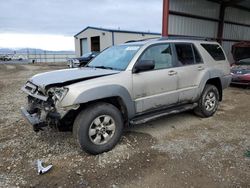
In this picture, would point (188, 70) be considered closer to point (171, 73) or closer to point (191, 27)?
point (171, 73)

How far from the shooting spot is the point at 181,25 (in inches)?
435

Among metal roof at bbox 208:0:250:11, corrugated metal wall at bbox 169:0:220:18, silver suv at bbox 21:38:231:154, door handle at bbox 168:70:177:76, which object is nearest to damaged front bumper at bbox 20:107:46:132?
silver suv at bbox 21:38:231:154

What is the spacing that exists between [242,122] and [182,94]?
1693mm

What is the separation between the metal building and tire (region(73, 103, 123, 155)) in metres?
7.36

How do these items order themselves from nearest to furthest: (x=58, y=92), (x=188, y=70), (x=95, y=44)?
(x=58, y=92) → (x=188, y=70) → (x=95, y=44)

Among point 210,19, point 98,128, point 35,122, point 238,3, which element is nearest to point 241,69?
point 210,19

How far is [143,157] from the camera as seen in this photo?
11.7 ft

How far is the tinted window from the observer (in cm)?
424

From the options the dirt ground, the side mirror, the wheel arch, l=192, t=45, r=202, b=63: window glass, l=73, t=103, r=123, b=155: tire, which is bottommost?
the dirt ground

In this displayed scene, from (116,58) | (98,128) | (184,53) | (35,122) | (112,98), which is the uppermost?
(184,53)

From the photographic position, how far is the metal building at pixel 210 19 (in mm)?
10422

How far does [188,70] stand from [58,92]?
109 inches

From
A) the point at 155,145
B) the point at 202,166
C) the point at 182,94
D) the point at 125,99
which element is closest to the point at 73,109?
the point at 125,99

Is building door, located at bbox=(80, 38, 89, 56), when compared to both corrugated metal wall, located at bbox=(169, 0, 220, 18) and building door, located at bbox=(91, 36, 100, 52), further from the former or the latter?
corrugated metal wall, located at bbox=(169, 0, 220, 18)
